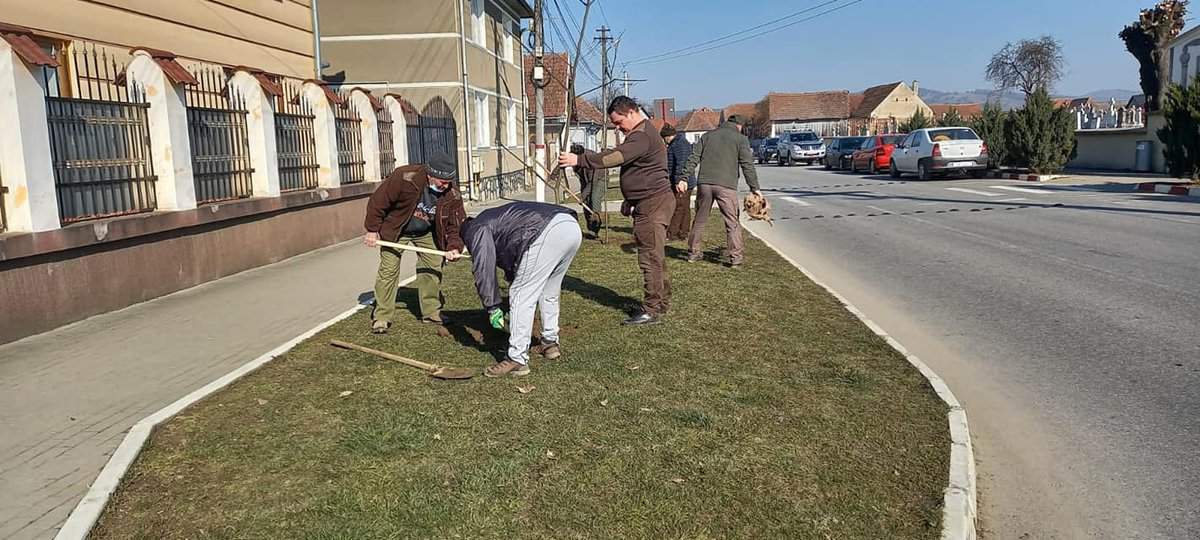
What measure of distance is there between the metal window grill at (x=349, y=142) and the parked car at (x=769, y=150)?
36665 millimetres

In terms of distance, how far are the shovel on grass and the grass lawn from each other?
0.24ft

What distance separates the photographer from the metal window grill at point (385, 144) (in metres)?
14.4

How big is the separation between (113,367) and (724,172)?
261 inches

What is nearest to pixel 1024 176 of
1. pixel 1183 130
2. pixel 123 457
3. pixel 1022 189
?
pixel 1022 189

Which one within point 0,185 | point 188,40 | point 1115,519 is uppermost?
point 188,40

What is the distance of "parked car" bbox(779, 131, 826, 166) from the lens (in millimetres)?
43531

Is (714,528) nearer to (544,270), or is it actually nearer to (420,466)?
(420,466)

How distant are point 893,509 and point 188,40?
36.6 ft

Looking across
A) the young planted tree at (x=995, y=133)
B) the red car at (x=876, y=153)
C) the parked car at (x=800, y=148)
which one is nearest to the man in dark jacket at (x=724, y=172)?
the young planted tree at (x=995, y=133)

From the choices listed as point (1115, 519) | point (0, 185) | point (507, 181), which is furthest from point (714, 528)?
point (507, 181)

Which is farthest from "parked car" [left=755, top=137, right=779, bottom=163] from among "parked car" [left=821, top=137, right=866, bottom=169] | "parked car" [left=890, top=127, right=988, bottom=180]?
"parked car" [left=890, top=127, right=988, bottom=180]

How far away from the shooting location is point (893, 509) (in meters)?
3.62

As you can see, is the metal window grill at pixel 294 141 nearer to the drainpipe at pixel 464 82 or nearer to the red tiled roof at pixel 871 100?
the drainpipe at pixel 464 82

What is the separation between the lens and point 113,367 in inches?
237
